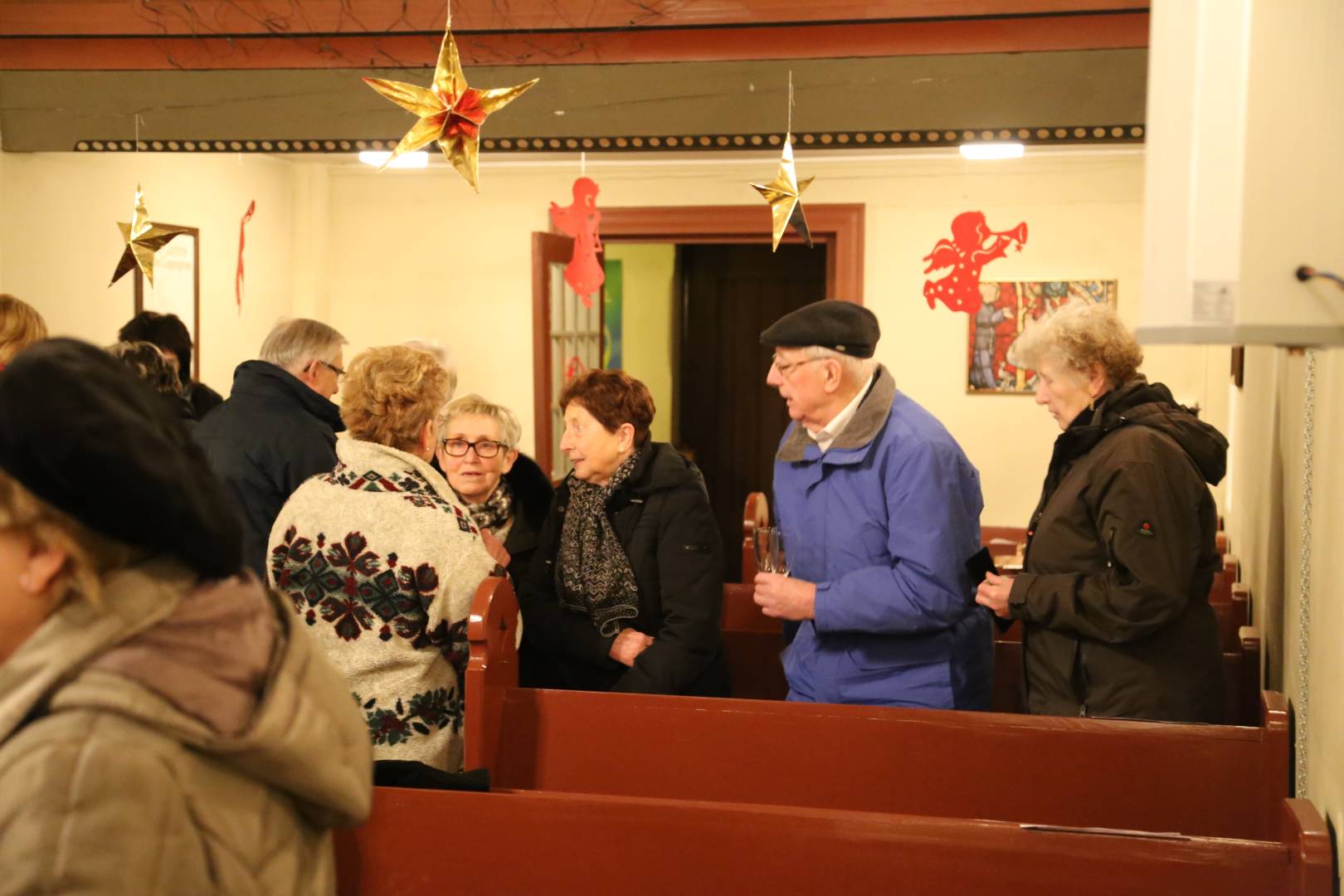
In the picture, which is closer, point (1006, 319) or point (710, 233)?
point (1006, 319)

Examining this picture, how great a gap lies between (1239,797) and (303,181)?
18.5ft

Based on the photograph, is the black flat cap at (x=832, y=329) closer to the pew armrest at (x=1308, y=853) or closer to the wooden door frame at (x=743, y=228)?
the pew armrest at (x=1308, y=853)

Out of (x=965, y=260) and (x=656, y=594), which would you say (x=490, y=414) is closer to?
(x=656, y=594)

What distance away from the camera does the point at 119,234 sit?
509cm

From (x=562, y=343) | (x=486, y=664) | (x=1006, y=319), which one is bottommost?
(x=486, y=664)

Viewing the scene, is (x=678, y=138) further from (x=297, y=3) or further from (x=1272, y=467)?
(x=1272, y=467)

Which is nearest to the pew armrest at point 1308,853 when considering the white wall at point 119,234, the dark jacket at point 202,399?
the dark jacket at point 202,399

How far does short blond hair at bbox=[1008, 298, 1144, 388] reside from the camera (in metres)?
2.66

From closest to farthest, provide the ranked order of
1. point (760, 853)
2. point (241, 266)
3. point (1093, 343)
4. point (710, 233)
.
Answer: point (760, 853) → point (1093, 343) → point (241, 266) → point (710, 233)

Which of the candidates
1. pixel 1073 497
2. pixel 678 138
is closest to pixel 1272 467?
pixel 1073 497

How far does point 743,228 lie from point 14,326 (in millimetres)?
3781

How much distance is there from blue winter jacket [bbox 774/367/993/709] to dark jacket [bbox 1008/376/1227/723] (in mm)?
170

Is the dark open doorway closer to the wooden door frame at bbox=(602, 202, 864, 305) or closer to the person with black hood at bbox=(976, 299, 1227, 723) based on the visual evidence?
the wooden door frame at bbox=(602, 202, 864, 305)

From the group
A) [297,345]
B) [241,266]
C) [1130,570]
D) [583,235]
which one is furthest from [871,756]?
[241,266]
